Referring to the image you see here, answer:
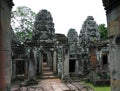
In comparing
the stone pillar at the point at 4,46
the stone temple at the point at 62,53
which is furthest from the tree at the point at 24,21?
the stone pillar at the point at 4,46

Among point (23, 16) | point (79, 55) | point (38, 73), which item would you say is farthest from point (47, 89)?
point (23, 16)

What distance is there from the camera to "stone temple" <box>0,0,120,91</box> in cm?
516

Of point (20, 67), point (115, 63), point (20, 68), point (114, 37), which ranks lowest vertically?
point (20, 68)

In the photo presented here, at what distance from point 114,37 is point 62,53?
15.2m

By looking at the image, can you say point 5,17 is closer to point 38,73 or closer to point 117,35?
point 117,35

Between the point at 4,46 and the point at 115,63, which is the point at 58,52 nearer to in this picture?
the point at 115,63

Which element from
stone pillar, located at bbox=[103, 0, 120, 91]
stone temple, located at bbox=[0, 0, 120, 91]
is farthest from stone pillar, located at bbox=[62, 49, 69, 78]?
stone pillar, located at bbox=[103, 0, 120, 91]

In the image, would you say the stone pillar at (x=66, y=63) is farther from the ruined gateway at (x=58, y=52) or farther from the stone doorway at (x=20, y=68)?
the stone doorway at (x=20, y=68)

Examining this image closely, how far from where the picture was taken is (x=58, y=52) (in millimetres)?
22141

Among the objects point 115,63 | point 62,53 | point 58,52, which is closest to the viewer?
point 115,63

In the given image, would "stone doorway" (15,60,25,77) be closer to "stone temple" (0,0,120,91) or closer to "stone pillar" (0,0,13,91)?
"stone temple" (0,0,120,91)

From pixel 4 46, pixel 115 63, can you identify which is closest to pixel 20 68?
pixel 4 46

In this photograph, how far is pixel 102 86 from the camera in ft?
55.8

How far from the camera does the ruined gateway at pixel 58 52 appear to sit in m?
19.3
